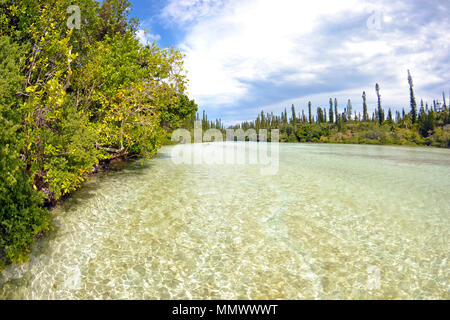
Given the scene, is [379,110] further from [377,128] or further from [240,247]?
[240,247]

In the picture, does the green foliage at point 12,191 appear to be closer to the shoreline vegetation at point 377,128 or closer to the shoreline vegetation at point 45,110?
the shoreline vegetation at point 45,110

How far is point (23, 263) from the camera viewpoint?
19.9ft

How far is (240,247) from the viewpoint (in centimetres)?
726

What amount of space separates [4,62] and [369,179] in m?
18.8

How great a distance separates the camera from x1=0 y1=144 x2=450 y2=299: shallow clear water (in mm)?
5484

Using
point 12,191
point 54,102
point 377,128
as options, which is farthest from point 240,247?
point 377,128

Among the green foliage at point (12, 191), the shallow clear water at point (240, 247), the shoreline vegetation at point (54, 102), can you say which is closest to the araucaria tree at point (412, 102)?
the shallow clear water at point (240, 247)

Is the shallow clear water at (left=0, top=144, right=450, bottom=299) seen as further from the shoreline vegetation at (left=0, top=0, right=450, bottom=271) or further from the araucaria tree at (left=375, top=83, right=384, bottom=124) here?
the araucaria tree at (left=375, top=83, right=384, bottom=124)


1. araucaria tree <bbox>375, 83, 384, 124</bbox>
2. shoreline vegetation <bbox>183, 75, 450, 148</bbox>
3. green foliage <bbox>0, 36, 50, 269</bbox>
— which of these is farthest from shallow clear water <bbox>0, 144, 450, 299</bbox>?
araucaria tree <bbox>375, 83, 384, 124</bbox>

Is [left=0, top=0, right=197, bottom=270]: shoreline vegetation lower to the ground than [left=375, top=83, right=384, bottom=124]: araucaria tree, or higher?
lower

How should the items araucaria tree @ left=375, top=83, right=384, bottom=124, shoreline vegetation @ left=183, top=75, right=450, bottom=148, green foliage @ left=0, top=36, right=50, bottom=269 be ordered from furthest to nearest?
1. araucaria tree @ left=375, top=83, right=384, bottom=124
2. shoreline vegetation @ left=183, top=75, right=450, bottom=148
3. green foliage @ left=0, top=36, right=50, bottom=269
